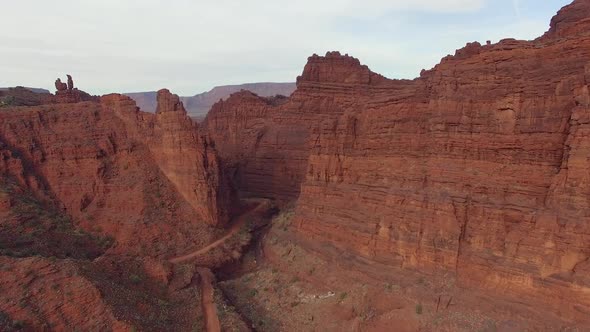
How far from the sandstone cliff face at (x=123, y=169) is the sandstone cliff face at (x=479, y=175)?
1193 cm

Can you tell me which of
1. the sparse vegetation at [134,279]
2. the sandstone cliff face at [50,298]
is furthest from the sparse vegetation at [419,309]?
the sparse vegetation at [134,279]

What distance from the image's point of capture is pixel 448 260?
2500cm

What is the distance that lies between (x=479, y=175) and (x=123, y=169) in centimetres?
3271

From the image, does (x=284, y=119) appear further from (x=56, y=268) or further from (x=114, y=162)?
(x=56, y=268)

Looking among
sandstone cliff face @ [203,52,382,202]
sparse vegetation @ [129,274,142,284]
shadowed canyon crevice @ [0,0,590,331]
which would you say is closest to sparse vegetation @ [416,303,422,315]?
shadowed canyon crevice @ [0,0,590,331]

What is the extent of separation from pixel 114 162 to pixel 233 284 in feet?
58.4

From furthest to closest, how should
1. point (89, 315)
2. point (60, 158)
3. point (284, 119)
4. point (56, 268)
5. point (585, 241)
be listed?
point (284, 119) → point (60, 158) → point (56, 268) → point (89, 315) → point (585, 241)

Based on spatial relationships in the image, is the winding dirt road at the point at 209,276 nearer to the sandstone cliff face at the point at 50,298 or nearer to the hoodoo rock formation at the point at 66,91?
the sandstone cliff face at the point at 50,298

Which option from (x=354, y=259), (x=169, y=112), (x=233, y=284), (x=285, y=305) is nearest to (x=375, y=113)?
(x=354, y=259)

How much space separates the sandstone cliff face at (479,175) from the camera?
20875mm

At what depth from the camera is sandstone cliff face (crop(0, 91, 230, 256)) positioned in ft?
128

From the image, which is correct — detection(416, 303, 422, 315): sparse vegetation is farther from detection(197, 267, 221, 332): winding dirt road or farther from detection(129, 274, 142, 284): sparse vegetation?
detection(129, 274, 142, 284): sparse vegetation

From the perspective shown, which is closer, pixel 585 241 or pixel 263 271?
pixel 585 241

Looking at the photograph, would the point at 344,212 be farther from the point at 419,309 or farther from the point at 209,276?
the point at 209,276
